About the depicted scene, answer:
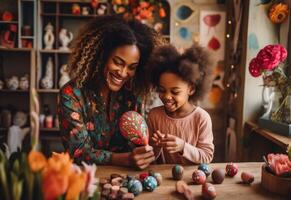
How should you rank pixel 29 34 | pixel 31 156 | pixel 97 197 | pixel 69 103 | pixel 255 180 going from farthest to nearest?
pixel 29 34 → pixel 69 103 → pixel 255 180 → pixel 97 197 → pixel 31 156

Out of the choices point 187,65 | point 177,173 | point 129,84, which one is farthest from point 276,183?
point 129,84

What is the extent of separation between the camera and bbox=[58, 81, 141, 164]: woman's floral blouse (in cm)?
144

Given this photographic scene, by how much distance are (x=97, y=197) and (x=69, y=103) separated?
87 centimetres

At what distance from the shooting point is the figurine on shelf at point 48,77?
12.0 feet

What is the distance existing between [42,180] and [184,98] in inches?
36.1

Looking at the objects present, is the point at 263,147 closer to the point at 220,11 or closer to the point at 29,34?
the point at 220,11

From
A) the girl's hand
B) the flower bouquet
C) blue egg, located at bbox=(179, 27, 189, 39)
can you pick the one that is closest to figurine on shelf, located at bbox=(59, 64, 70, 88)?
blue egg, located at bbox=(179, 27, 189, 39)

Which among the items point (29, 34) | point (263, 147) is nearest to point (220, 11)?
point (263, 147)

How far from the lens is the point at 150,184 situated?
1064 millimetres

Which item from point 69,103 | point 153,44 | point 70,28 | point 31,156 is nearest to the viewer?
point 31,156

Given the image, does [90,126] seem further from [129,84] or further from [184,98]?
[184,98]

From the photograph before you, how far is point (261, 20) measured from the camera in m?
2.84

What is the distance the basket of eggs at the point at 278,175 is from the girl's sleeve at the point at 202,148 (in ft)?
0.98

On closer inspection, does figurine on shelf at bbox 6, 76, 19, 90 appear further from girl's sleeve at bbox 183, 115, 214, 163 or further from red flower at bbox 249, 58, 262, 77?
girl's sleeve at bbox 183, 115, 214, 163
